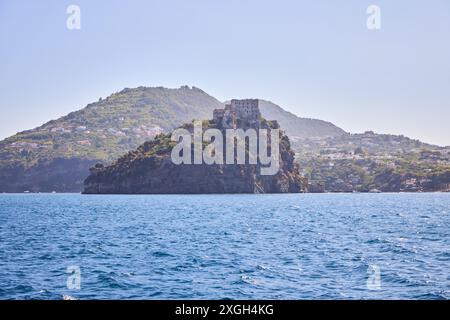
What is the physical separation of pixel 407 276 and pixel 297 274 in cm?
613

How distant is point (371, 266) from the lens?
37.7m

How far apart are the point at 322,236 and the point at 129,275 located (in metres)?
30.0

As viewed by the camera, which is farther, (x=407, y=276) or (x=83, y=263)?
(x=83, y=263)

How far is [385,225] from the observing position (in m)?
77.6
